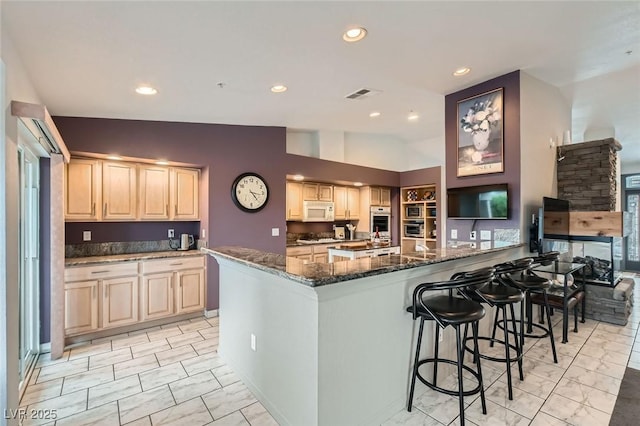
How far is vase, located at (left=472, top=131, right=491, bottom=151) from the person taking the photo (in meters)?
3.50

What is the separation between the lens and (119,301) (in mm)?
3537

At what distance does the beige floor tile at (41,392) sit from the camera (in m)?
2.29

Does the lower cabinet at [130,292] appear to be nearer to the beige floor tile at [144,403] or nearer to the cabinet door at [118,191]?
the cabinet door at [118,191]

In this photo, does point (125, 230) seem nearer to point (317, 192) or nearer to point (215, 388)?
point (215, 388)

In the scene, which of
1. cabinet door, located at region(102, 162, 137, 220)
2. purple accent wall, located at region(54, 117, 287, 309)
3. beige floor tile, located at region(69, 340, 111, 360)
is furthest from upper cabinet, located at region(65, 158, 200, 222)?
beige floor tile, located at region(69, 340, 111, 360)

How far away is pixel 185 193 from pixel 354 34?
3.11m

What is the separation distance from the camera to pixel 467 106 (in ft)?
11.9

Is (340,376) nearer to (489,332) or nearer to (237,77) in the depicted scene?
(489,332)

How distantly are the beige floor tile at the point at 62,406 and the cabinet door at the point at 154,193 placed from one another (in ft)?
6.87

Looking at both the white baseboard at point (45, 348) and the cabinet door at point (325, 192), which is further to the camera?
the cabinet door at point (325, 192)

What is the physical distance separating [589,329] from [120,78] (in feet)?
18.5

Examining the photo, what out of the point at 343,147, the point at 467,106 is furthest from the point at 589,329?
the point at 343,147

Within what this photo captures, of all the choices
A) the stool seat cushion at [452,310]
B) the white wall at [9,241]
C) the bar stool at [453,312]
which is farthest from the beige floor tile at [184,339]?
the stool seat cushion at [452,310]

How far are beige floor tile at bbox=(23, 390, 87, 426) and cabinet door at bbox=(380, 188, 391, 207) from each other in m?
5.71
